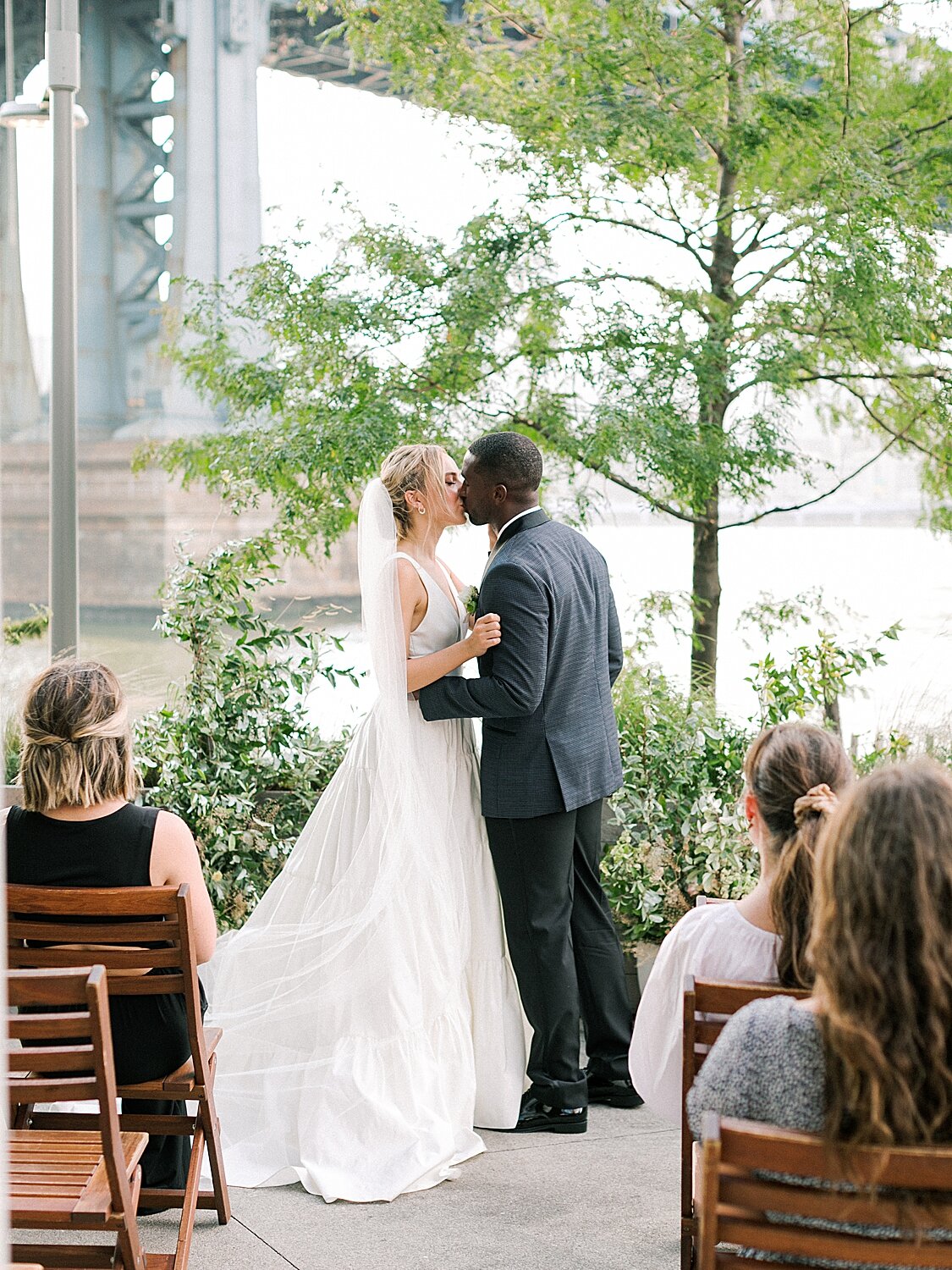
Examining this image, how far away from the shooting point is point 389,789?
12.3 ft

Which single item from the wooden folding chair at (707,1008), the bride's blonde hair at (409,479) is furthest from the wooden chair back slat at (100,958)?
the bride's blonde hair at (409,479)

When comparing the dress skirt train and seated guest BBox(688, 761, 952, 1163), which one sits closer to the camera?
seated guest BBox(688, 761, 952, 1163)

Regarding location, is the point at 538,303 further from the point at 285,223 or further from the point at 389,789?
the point at 389,789

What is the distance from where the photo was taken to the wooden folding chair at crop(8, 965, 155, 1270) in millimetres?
2148

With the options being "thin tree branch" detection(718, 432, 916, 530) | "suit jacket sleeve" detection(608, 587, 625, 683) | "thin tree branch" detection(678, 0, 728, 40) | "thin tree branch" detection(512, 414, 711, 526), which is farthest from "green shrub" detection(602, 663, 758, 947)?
"thin tree branch" detection(678, 0, 728, 40)

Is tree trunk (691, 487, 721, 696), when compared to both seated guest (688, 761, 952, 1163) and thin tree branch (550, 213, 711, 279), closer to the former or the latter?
thin tree branch (550, 213, 711, 279)

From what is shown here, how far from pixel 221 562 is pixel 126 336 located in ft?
21.9

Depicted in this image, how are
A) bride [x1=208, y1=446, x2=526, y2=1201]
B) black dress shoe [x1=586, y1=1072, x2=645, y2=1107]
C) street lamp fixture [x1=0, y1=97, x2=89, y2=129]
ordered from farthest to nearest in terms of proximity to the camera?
street lamp fixture [x1=0, y1=97, x2=89, y2=129]
black dress shoe [x1=586, y1=1072, x2=645, y2=1107]
bride [x1=208, y1=446, x2=526, y2=1201]

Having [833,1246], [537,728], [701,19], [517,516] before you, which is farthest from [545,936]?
[701,19]

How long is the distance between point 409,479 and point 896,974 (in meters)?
2.50

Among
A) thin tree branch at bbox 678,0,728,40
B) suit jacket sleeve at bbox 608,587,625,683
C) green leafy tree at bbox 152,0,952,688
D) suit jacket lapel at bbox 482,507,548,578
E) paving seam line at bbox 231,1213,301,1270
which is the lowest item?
paving seam line at bbox 231,1213,301,1270

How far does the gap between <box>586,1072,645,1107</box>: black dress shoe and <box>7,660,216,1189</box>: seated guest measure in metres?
1.57

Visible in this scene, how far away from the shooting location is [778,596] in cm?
675

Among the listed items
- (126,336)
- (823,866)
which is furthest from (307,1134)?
(126,336)
